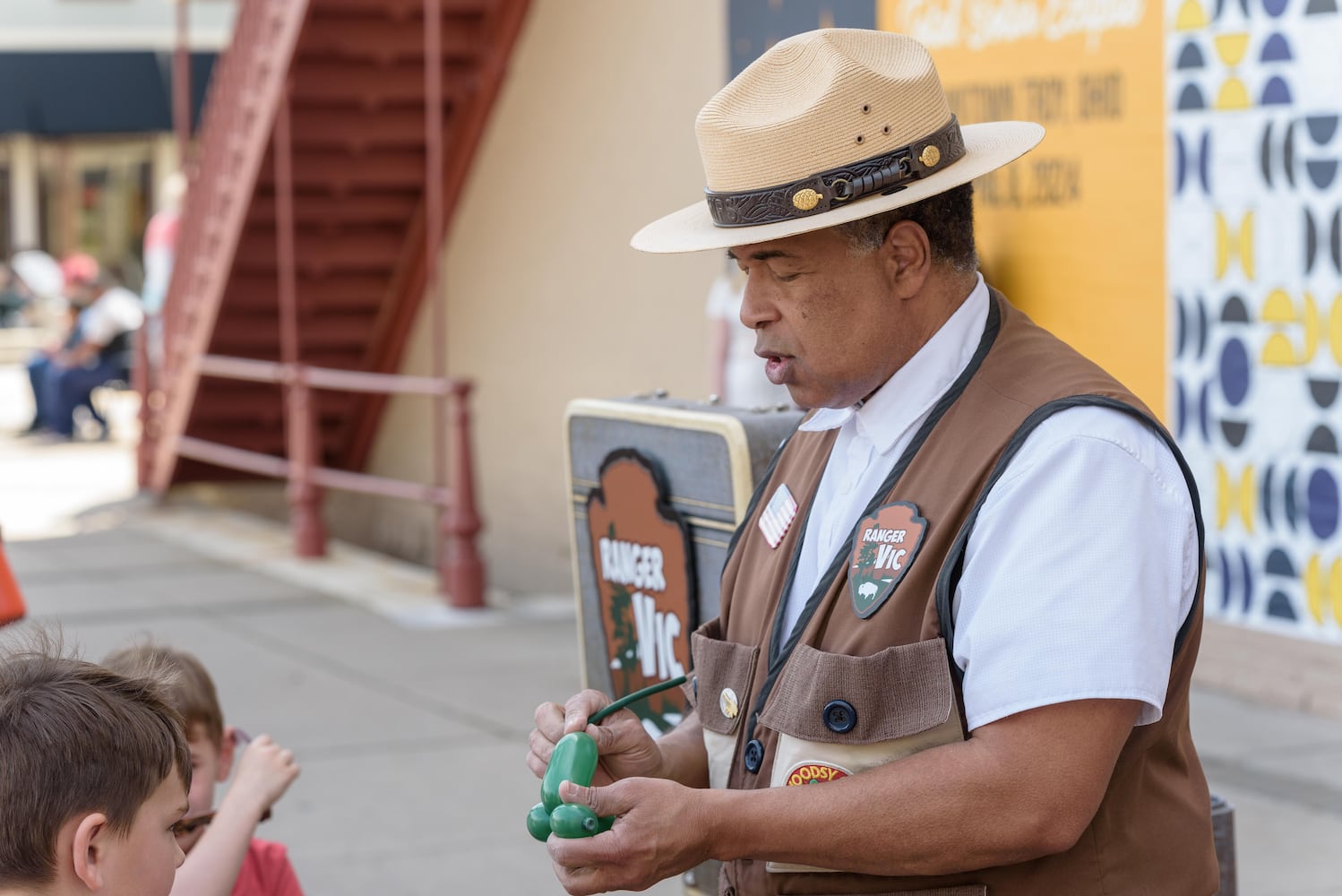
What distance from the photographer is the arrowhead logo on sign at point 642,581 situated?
3.24 metres

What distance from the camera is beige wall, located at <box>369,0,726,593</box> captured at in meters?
8.55

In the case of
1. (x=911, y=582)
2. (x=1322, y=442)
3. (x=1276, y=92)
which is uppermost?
(x=1276, y=92)

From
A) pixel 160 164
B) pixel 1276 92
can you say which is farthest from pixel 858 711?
pixel 160 164

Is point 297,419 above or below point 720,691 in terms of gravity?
below

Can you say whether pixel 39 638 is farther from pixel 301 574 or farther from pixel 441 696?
pixel 301 574

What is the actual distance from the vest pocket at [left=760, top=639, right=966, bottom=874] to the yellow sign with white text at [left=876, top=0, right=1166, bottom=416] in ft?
13.7

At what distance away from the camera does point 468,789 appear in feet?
17.6

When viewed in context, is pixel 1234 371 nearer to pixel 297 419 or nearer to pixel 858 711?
pixel 858 711

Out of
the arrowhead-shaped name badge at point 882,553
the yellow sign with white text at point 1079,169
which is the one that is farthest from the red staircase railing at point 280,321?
the arrowhead-shaped name badge at point 882,553

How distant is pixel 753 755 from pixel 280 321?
29.9 ft

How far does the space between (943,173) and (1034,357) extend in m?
0.26

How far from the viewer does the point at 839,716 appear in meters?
2.08

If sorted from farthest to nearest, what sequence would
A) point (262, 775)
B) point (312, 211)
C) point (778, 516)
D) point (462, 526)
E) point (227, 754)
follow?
point (312, 211)
point (462, 526)
point (227, 754)
point (262, 775)
point (778, 516)

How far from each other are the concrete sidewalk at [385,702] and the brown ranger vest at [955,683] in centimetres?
191
